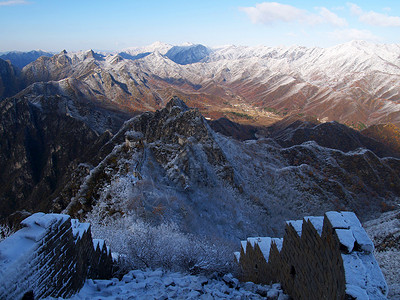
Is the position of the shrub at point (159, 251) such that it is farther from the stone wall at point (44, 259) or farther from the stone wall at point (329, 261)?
the stone wall at point (44, 259)

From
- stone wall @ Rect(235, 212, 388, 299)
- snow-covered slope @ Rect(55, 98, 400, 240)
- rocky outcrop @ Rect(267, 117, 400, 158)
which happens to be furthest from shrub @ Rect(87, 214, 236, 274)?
rocky outcrop @ Rect(267, 117, 400, 158)

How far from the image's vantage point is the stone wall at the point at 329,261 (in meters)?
3.75

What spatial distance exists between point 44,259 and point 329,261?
5.33 metres

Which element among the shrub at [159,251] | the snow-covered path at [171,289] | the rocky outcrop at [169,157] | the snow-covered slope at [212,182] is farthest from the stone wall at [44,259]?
the rocky outcrop at [169,157]

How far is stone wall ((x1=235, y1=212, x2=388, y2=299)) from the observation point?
3.75 meters

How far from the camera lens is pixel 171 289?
5977 millimetres

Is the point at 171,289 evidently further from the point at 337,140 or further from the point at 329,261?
the point at 337,140

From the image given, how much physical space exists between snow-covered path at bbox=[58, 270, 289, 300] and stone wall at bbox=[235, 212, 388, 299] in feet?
2.34

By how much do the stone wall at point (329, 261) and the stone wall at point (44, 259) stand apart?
16.6ft

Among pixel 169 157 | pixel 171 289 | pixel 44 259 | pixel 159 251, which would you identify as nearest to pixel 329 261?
pixel 171 289

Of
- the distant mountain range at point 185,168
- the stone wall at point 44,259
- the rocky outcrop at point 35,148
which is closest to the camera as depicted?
the stone wall at point 44,259

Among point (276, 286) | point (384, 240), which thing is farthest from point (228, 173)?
point (276, 286)

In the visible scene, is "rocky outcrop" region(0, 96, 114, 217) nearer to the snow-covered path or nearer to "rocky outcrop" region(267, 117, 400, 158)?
the snow-covered path

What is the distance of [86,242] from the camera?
6535mm
